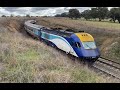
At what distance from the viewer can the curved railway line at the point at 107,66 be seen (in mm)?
10327

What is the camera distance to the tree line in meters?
8.28

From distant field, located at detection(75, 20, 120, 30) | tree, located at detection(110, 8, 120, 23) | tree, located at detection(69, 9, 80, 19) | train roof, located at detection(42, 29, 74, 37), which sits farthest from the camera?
train roof, located at detection(42, 29, 74, 37)

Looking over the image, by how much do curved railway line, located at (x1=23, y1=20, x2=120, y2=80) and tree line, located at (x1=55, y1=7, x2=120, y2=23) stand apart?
71.7 inches

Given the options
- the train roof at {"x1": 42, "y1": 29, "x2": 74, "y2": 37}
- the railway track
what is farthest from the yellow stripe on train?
the railway track

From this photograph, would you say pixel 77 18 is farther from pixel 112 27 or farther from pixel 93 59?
pixel 93 59

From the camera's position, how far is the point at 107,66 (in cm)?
1074

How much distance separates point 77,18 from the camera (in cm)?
932

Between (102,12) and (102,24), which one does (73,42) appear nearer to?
(102,24)

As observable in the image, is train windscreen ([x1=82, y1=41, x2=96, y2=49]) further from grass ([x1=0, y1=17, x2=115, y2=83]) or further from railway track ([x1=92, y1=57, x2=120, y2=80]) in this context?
grass ([x1=0, y1=17, x2=115, y2=83])

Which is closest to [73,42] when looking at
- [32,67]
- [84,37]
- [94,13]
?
[84,37]

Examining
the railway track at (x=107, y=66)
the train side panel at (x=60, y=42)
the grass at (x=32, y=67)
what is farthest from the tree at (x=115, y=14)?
the train side panel at (x=60, y=42)
